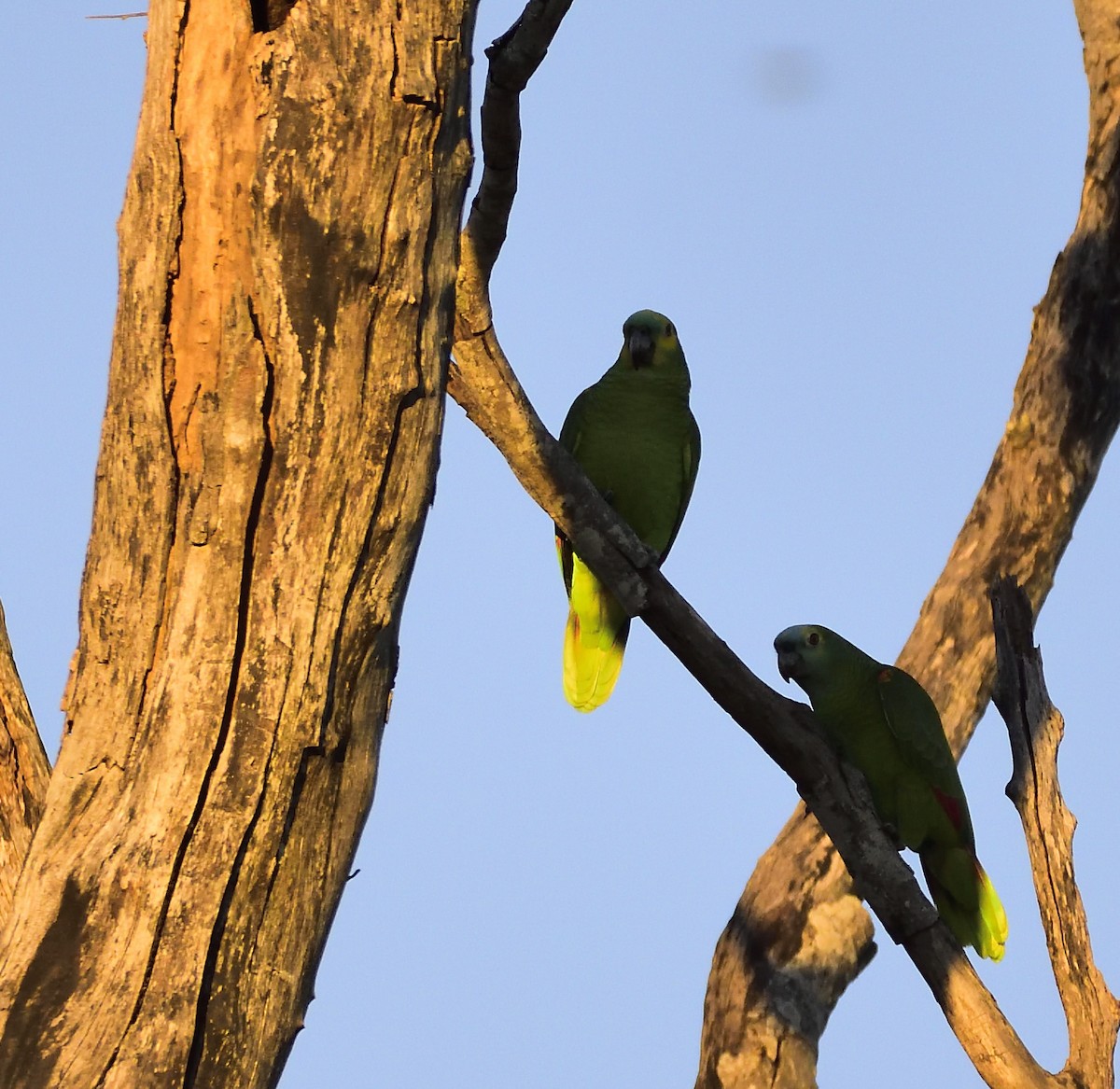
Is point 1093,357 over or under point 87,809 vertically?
over

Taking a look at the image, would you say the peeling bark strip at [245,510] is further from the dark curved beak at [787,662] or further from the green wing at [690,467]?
the green wing at [690,467]

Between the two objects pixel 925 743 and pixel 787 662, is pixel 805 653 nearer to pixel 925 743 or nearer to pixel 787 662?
pixel 787 662

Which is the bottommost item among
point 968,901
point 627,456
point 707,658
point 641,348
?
point 968,901

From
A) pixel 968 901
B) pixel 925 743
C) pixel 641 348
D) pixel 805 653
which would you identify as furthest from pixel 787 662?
pixel 641 348

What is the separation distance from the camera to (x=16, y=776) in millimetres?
2332

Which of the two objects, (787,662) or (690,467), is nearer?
(787,662)

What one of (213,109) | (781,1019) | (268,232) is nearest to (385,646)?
(268,232)

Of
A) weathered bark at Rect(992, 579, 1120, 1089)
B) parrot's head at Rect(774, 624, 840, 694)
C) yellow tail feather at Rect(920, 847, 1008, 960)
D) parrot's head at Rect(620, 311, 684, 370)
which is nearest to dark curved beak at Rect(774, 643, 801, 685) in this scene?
parrot's head at Rect(774, 624, 840, 694)

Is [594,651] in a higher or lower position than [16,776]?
higher

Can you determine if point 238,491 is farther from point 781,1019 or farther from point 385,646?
point 781,1019

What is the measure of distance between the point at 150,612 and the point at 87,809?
1.01ft

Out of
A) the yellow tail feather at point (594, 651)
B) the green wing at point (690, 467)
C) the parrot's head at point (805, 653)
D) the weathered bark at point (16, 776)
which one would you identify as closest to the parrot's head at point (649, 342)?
the green wing at point (690, 467)

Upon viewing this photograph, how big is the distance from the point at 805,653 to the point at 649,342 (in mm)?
1418

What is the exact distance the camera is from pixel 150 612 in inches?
73.7
